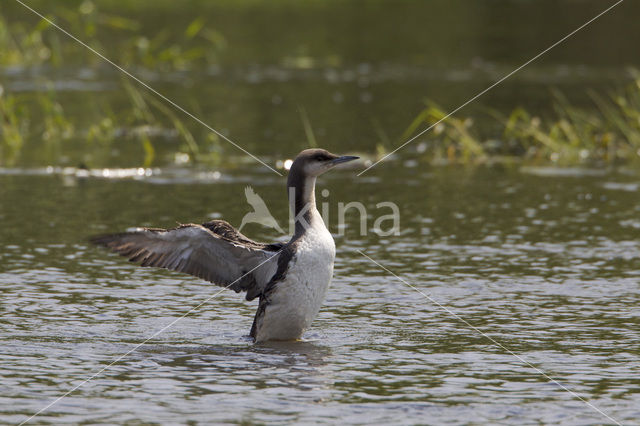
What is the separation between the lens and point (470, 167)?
2211 cm

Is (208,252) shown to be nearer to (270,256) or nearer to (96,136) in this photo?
(270,256)

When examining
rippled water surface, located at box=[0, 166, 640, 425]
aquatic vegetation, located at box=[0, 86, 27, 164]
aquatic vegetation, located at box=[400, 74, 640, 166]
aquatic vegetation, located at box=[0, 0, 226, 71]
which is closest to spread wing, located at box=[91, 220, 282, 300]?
rippled water surface, located at box=[0, 166, 640, 425]

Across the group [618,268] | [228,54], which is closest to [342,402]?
[618,268]

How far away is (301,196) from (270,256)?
2.16ft

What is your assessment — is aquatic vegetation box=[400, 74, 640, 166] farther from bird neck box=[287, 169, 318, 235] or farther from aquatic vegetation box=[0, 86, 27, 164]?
bird neck box=[287, 169, 318, 235]

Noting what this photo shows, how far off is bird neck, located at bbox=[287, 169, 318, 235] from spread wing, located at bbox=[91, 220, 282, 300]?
351 millimetres

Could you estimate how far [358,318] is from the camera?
1227 centimetres

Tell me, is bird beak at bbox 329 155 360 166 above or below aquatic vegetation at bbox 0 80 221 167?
below

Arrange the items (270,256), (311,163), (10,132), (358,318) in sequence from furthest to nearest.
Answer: (10,132) → (358,318) → (311,163) → (270,256)

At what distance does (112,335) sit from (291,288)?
1802 mm

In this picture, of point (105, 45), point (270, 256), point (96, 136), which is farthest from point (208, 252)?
point (105, 45)

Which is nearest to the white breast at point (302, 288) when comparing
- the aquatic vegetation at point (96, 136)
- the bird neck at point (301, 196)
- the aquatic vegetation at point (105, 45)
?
the bird neck at point (301, 196)

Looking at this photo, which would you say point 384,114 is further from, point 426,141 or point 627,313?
point 627,313

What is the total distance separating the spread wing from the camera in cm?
1120
